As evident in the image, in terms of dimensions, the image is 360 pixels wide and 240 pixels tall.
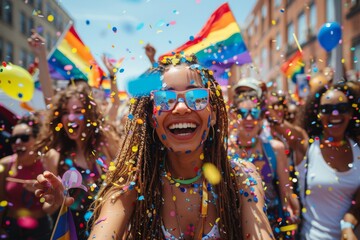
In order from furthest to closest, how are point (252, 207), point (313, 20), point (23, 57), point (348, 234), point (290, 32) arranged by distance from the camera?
point (290, 32), point (23, 57), point (313, 20), point (348, 234), point (252, 207)

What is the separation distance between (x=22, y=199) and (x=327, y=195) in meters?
2.51

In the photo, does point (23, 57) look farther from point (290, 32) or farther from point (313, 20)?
point (313, 20)

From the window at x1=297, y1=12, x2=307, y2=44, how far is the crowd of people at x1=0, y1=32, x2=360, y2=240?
53.6 ft

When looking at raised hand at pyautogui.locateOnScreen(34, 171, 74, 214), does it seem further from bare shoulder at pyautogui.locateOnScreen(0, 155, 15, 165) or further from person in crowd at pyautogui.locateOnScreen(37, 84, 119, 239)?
bare shoulder at pyautogui.locateOnScreen(0, 155, 15, 165)

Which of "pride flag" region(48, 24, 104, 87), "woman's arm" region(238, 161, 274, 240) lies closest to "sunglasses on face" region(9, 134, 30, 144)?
"pride flag" region(48, 24, 104, 87)

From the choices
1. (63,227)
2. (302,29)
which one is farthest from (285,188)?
(302,29)

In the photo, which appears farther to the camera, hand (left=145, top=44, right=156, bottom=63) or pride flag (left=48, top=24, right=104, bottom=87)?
pride flag (left=48, top=24, right=104, bottom=87)

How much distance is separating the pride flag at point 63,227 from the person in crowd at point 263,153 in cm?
151

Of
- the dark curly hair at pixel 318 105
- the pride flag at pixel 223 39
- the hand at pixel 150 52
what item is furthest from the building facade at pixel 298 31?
the hand at pixel 150 52

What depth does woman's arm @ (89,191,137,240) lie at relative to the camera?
70.6 inches

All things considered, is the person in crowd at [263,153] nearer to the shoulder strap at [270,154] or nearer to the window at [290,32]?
the shoulder strap at [270,154]

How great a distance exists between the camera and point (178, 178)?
2080mm

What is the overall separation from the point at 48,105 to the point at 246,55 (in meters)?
2.21

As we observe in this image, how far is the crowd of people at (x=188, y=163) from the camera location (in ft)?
6.40
